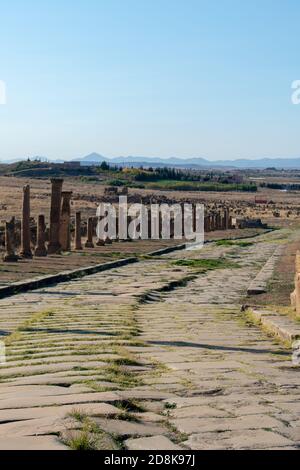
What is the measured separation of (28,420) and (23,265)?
13740 millimetres

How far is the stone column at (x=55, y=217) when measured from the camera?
2295 cm

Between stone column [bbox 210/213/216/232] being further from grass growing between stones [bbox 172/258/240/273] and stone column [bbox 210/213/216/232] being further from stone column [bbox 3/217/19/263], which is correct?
stone column [bbox 3/217/19/263]

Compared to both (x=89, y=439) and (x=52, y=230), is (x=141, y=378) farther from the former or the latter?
(x=52, y=230)

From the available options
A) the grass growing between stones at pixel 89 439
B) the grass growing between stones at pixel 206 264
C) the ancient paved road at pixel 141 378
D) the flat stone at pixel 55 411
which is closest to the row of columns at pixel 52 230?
the grass growing between stones at pixel 206 264

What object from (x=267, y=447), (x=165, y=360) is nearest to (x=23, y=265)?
(x=165, y=360)

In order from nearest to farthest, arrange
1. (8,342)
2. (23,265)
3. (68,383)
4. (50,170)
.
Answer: (68,383)
(8,342)
(23,265)
(50,170)

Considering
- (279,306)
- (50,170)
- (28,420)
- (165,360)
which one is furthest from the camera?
(50,170)

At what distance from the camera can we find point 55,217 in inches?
917

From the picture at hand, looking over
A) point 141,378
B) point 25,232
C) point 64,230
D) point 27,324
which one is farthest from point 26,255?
point 141,378

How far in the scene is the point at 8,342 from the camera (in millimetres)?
8219

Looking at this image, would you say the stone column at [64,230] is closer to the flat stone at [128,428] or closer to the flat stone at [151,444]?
Result: the flat stone at [128,428]

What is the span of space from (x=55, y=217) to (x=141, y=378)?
17043mm

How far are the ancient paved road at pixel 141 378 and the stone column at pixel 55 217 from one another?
10555 mm

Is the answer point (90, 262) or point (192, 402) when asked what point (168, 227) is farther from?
point (192, 402)
